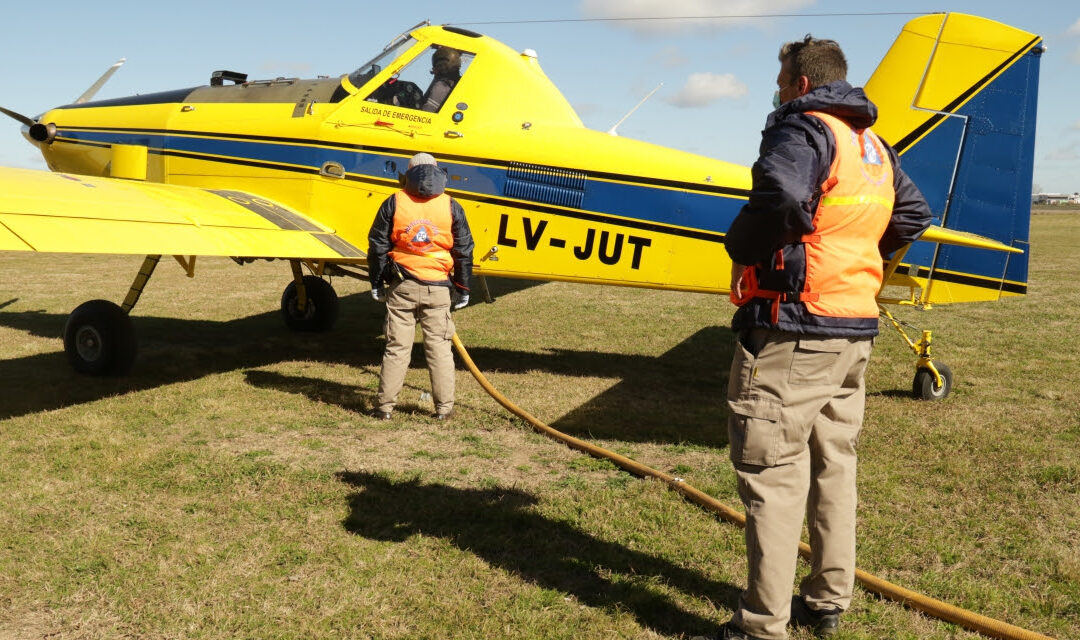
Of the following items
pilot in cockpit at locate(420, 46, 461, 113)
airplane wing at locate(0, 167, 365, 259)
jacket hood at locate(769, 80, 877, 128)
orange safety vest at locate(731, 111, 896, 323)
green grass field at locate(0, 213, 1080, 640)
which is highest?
pilot in cockpit at locate(420, 46, 461, 113)

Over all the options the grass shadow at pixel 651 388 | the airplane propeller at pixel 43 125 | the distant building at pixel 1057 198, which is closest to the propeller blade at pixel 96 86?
the airplane propeller at pixel 43 125

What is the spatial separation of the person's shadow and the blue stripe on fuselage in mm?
3313

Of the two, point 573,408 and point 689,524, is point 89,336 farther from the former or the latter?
point 689,524

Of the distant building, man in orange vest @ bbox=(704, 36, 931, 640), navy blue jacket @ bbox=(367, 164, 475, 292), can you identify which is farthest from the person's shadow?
the distant building

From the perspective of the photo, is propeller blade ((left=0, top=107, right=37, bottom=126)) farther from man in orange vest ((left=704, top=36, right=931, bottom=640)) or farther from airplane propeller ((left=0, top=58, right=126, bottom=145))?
man in orange vest ((left=704, top=36, right=931, bottom=640))

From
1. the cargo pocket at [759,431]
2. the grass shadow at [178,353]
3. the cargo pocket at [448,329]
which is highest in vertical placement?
the cargo pocket at [759,431]

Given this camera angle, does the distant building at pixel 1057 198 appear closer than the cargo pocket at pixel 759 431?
No

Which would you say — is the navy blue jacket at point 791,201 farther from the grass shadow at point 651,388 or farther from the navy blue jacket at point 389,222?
the navy blue jacket at point 389,222

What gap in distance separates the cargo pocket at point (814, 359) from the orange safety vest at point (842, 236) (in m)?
0.11

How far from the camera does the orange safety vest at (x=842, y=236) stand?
2936mm

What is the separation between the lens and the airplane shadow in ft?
21.3

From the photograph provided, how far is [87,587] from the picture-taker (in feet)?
11.8

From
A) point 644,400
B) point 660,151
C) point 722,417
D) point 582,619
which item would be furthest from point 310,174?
point 582,619

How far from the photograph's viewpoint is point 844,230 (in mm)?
2979
